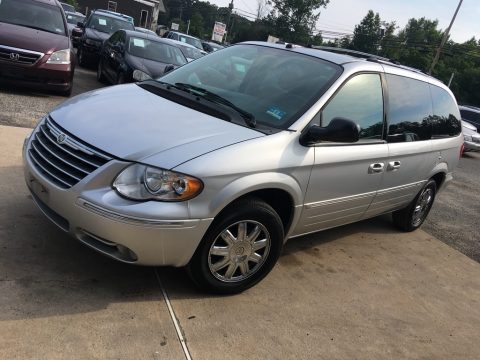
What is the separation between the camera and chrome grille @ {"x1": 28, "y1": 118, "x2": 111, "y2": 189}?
3051mm

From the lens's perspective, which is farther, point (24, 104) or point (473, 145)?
point (473, 145)

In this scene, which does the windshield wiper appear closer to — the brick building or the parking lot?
the parking lot

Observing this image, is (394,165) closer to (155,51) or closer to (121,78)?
(121,78)

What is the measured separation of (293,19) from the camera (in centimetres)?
7250

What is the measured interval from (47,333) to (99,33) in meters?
12.1

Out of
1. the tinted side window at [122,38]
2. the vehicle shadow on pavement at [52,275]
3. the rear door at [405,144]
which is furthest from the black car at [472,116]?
the vehicle shadow on pavement at [52,275]

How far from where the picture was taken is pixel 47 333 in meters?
2.77

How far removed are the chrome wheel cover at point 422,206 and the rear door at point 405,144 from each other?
1.16 ft

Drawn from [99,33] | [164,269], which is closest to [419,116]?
[164,269]

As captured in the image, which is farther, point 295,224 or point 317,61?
point 317,61

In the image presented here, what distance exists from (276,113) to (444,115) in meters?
2.83

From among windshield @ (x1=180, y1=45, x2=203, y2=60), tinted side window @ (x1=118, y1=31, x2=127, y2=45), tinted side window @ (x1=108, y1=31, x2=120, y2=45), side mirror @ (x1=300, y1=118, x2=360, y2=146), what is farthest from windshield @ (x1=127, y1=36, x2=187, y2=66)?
side mirror @ (x1=300, y1=118, x2=360, y2=146)

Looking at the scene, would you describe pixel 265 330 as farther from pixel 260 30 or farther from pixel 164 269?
Answer: pixel 260 30

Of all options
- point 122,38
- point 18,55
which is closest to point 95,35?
point 122,38
